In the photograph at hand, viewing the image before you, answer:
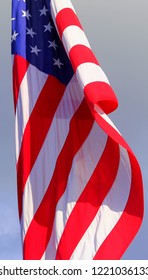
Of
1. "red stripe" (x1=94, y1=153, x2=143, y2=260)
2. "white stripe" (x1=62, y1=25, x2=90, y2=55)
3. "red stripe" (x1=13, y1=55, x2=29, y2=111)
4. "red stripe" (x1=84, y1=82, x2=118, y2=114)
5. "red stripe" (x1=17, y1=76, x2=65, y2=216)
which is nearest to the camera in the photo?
"red stripe" (x1=94, y1=153, x2=143, y2=260)

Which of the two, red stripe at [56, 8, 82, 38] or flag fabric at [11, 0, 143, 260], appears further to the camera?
red stripe at [56, 8, 82, 38]

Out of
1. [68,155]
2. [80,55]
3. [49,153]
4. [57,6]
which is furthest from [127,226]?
[57,6]

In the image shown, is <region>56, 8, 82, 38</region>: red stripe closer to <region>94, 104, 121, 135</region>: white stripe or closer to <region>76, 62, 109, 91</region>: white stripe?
<region>76, 62, 109, 91</region>: white stripe

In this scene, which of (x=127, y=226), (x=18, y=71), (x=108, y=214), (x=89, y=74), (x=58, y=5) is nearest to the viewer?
(x=127, y=226)

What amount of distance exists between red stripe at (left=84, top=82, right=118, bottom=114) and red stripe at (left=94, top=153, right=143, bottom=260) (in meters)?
0.85

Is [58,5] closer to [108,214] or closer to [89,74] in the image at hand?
[89,74]

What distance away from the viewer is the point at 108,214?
15.8m

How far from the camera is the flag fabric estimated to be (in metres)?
15.7

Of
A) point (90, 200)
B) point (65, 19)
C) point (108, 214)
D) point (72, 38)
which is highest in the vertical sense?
point (65, 19)

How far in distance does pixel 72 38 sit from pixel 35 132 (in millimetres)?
1626

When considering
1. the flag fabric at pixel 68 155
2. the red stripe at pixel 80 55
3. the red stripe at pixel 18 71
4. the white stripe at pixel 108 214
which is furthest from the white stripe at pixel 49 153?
the white stripe at pixel 108 214

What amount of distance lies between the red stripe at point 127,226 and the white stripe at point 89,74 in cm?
135

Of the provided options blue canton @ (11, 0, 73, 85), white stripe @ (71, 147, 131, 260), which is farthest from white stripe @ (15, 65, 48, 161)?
white stripe @ (71, 147, 131, 260)
